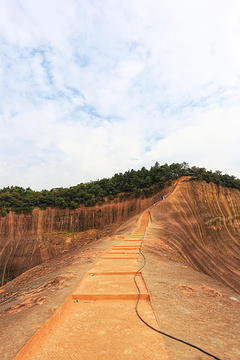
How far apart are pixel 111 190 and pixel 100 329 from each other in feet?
102

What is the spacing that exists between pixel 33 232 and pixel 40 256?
4841 mm

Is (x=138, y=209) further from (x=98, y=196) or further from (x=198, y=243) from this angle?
(x=198, y=243)

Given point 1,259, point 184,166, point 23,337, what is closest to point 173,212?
point 184,166

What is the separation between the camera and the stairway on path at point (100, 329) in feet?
7.96

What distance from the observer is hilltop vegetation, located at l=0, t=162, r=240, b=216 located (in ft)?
98.0

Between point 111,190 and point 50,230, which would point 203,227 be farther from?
point 50,230

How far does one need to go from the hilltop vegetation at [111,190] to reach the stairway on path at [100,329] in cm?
2711

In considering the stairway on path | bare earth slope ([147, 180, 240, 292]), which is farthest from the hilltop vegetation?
the stairway on path

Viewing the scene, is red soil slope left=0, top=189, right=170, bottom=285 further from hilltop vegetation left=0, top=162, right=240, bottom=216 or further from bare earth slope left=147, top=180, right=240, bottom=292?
bare earth slope left=147, top=180, right=240, bottom=292

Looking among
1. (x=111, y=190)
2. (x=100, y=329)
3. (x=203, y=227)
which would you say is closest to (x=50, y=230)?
(x=111, y=190)

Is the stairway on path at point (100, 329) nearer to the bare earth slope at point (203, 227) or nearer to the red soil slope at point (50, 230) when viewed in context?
the bare earth slope at point (203, 227)

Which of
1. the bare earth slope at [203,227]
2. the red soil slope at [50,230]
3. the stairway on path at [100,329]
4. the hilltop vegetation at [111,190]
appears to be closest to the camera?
the stairway on path at [100,329]

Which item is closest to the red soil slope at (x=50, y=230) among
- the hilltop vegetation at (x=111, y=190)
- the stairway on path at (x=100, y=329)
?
the hilltop vegetation at (x=111, y=190)

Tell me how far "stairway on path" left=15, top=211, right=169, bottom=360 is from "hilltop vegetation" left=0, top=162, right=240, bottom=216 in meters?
27.1
